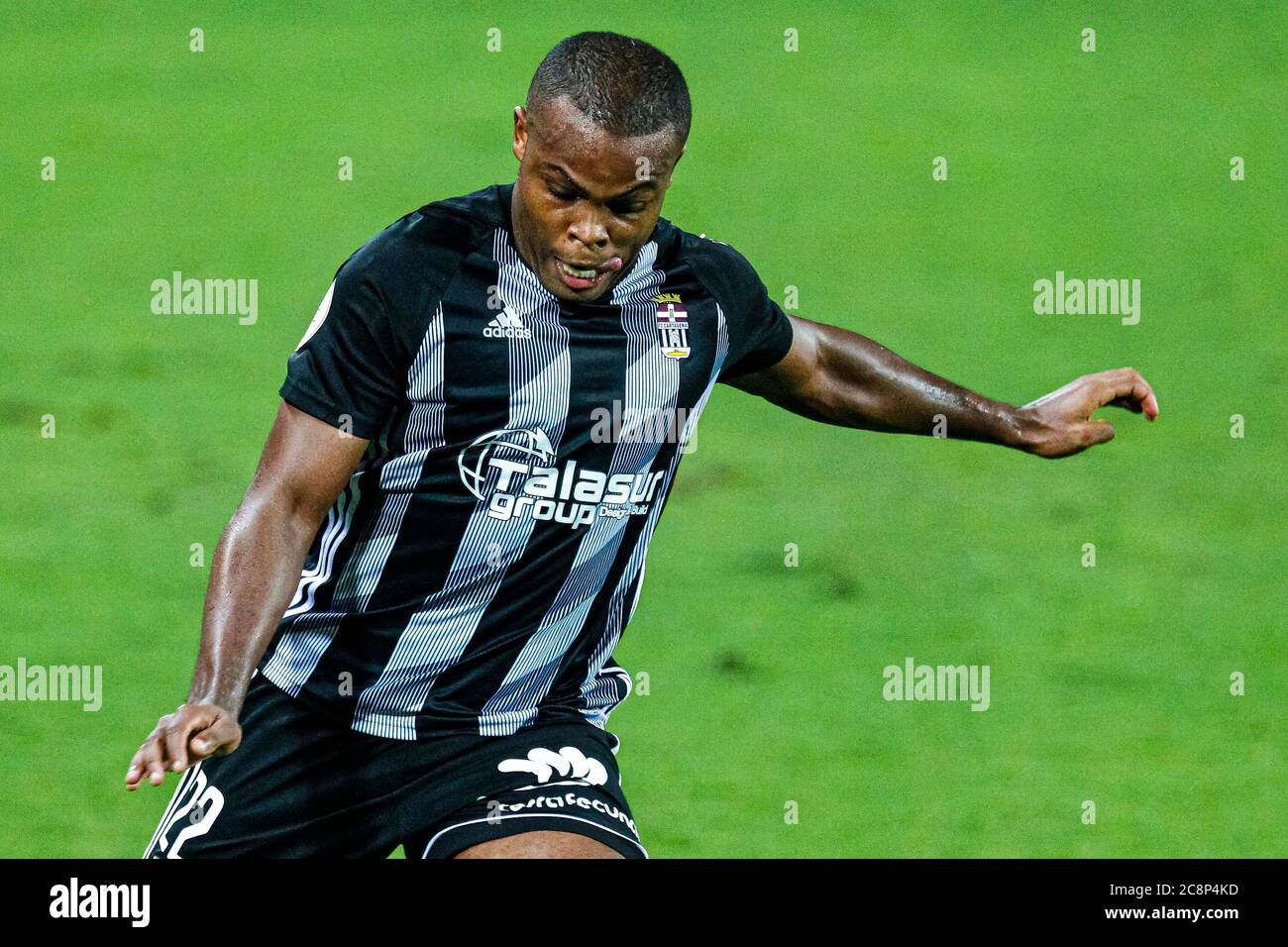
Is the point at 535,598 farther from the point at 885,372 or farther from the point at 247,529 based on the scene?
the point at 885,372

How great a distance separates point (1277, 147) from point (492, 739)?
1029 cm

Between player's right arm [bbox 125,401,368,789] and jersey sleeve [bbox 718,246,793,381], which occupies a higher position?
jersey sleeve [bbox 718,246,793,381]

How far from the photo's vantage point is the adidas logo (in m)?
4.64

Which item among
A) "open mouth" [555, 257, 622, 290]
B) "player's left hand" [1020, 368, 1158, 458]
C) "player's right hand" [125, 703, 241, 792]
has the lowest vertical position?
"player's right hand" [125, 703, 241, 792]

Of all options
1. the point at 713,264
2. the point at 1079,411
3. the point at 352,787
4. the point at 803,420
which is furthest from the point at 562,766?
the point at 803,420

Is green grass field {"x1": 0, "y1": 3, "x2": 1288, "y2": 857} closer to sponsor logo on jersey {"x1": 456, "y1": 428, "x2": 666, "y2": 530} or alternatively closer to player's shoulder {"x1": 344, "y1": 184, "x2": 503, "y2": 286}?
sponsor logo on jersey {"x1": 456, "y1": 428, "x2": 666, "y2": 530}

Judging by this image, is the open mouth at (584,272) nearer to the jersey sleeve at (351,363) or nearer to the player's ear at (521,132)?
the player's ear at (521,132)

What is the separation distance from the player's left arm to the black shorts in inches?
40.9

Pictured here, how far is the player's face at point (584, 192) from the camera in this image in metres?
4.49

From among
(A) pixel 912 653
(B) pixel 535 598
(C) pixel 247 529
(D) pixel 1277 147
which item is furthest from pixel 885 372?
(D) pixel 1277 147

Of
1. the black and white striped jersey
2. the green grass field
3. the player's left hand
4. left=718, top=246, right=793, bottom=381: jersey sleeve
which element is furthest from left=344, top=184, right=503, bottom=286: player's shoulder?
the green grass field

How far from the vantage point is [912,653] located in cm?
824

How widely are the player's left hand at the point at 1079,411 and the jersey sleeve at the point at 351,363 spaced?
1.73 meters
